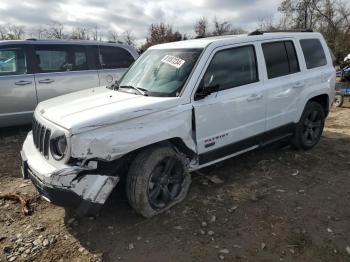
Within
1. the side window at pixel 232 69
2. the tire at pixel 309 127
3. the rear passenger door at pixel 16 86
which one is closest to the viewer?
the side window at pixel 232 69

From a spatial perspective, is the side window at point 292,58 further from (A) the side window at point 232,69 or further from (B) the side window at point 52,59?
(B) the side window at point 52,59

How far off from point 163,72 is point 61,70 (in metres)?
3.83

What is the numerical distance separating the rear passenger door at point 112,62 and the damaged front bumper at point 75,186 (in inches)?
182

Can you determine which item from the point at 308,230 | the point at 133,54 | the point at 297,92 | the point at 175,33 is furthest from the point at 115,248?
the point at 175,33

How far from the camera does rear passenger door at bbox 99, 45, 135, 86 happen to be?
7949mm

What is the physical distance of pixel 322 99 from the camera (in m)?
6.17

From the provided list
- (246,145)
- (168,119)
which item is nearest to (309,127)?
(246,145)

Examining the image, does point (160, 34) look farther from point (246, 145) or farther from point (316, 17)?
point (246, 145)

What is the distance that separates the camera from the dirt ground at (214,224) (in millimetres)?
3436

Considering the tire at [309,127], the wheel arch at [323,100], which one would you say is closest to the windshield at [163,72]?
the tire at [309,127]

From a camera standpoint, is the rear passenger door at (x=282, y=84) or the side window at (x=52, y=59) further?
the side window at (x=52, y=59)

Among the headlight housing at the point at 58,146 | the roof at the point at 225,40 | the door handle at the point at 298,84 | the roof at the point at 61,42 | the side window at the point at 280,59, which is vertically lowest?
the headlight housing at the point at 58,146

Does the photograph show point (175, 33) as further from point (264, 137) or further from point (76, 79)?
point (264, 137)

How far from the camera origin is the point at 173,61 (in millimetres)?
4418
